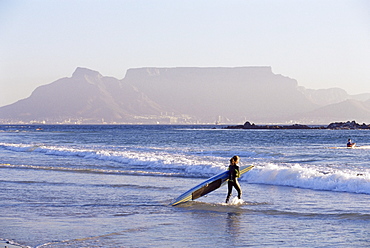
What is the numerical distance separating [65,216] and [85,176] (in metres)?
10.3

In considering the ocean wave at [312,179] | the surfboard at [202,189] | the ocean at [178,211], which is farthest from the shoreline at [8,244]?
the ocean wave at [312,179]

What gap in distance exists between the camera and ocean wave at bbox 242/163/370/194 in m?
18.2

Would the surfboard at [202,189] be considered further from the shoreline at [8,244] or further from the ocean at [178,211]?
the shoreline at [8,244]

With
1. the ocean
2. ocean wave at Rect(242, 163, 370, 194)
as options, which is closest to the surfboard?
the ocean

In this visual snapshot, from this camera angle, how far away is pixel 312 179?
64.7 ft

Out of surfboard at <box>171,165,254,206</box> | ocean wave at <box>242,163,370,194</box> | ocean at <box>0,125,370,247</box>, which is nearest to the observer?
ocean at <box>0,125,370,247</box>

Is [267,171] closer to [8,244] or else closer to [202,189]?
[202,189]

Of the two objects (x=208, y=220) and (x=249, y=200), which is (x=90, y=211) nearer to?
(x=208, y=220)

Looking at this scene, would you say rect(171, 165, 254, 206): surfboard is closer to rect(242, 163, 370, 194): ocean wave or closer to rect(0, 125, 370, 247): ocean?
rect(0, 125, 370, 247): ocean

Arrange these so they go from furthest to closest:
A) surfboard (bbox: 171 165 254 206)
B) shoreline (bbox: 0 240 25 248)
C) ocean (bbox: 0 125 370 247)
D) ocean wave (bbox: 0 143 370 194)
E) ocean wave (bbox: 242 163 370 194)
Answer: ocean wave (bbox: 0 143 370 194)
ocean wave (bbox: 242 163 370 194)
surfboard (bbox: 171 165 254 206)
ocean (bbox: 0 125 370 247)
shoreline (bbox: 0 240 25 248)

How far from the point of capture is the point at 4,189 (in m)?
18.3

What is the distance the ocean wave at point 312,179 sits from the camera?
18234mm

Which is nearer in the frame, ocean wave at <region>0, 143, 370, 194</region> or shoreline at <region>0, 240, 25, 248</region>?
shoreline at <region>0, 240, 25, 248</region>

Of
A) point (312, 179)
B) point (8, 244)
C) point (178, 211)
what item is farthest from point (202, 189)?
point (8, 244)
